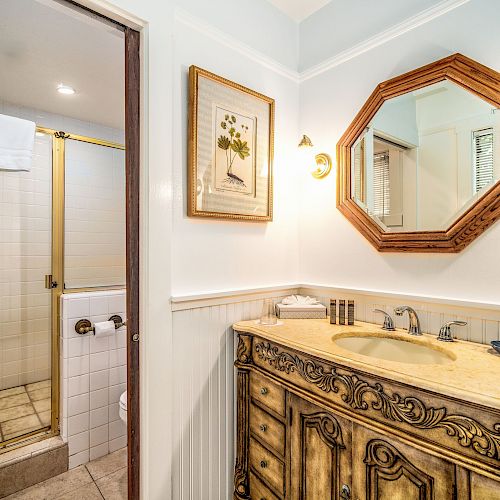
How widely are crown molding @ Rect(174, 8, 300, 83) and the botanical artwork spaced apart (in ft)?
1.13

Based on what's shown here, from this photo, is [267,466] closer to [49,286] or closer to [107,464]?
[107,464]

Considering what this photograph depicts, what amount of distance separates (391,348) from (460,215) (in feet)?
2.05

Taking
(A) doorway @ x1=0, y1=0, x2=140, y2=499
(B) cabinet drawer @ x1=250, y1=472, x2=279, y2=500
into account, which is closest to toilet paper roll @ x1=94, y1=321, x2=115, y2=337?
(A) doorway @ x1=0, y1=0, x2=140, y2=499

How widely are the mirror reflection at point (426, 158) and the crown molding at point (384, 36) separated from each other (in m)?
0.30

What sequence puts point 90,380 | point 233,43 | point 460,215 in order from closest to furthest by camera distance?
point 460,215 < point 233,43 < point 90,380

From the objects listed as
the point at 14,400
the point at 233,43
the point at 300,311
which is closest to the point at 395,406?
the point at 300,311

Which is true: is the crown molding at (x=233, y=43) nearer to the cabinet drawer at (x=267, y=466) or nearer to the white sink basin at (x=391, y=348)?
the white sink basin at (x=391, y=348)

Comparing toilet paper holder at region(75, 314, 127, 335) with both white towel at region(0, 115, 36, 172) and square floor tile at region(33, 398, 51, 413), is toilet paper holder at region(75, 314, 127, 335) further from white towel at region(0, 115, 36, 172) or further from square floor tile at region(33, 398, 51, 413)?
white towel at region(0, 115, 36, 172)

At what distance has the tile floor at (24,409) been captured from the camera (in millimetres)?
2172

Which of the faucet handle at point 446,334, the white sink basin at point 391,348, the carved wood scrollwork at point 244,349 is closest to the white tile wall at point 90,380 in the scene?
the carved wood scrollwork at point 244,349

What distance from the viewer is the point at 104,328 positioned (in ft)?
7.06

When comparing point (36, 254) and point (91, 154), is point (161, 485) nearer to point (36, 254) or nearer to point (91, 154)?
point (36, 254)

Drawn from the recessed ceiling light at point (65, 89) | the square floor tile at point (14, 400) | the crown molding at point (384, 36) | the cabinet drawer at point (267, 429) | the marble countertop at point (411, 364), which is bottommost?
the square floor tile at point (14, 400)

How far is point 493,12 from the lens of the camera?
4.11 ft
